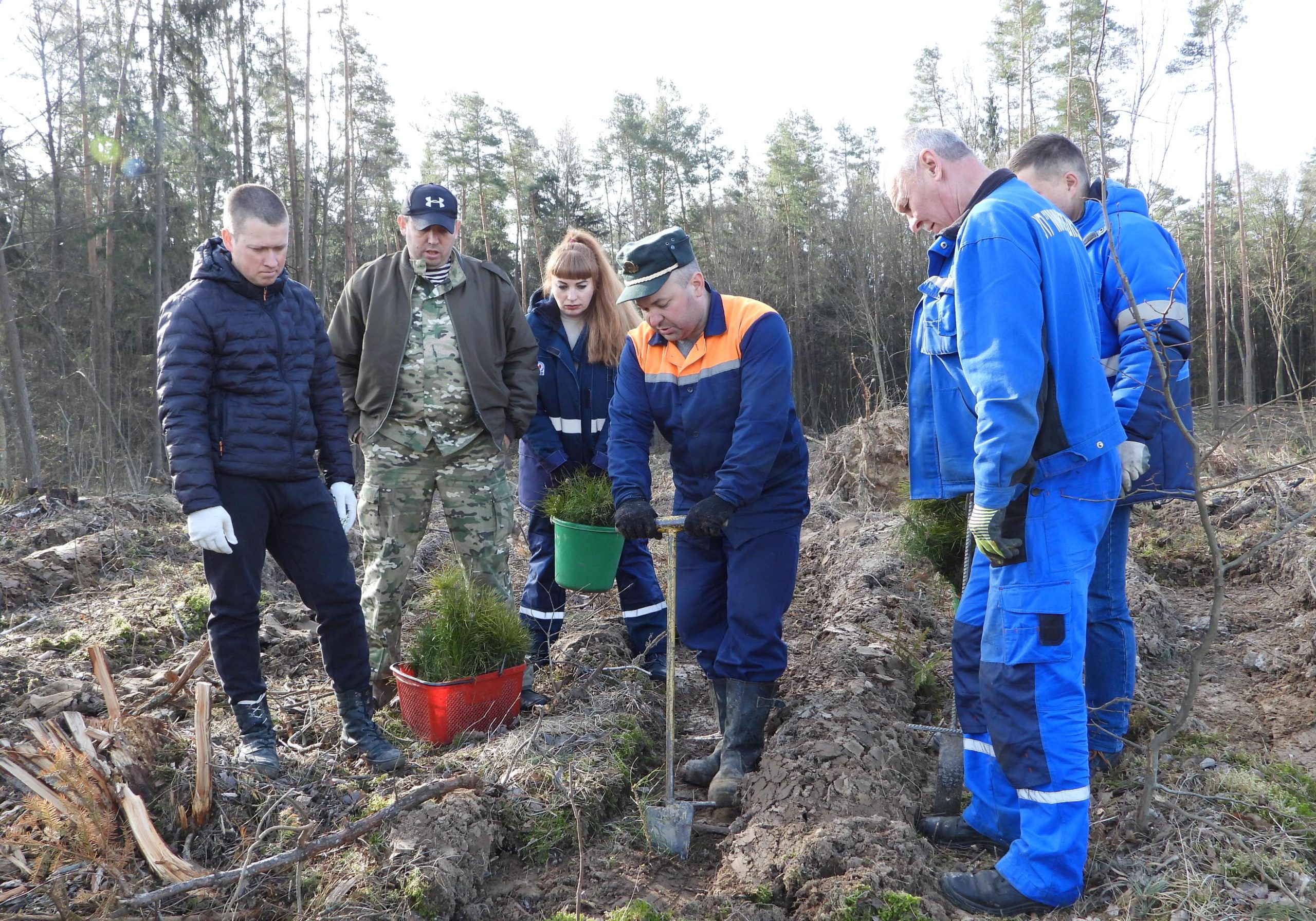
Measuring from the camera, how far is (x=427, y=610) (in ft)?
13.8

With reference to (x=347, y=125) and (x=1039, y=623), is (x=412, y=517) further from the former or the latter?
(x=347, y=125)

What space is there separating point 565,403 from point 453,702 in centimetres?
162

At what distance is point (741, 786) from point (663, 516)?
1056 mm

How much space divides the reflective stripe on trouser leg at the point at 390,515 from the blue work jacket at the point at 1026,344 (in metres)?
2.47

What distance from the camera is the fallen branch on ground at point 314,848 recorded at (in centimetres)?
230

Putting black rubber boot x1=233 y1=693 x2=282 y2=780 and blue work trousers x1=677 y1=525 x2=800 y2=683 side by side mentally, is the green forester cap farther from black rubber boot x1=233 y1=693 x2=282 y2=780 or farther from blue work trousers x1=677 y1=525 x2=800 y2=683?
black rubber boot x1=233 y1=693 x2=282 y2=780

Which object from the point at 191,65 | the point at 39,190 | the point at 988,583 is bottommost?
the point at 988,583

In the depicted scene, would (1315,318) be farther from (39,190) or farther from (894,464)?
(39,190)

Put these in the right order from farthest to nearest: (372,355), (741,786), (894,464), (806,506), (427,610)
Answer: (894,464) < (427,610) < (372,355) < (806,506) < (741,786)

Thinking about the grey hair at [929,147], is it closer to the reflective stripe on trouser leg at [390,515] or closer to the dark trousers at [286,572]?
the reflective stripe on trouser leg at [390,515]

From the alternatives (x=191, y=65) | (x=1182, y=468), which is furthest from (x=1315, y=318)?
(x=191, y=65)

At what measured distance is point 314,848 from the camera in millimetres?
2529

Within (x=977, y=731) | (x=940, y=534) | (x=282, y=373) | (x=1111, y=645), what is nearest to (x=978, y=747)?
(x=977, y=731)

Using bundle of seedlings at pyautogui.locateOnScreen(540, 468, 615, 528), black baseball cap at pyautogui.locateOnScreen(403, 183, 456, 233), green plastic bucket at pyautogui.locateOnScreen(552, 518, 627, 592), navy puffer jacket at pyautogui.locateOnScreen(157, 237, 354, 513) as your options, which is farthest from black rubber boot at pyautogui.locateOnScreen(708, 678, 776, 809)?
black baseball cap at pyautogui.locateOnScreen(403, 183, 456, 233)
